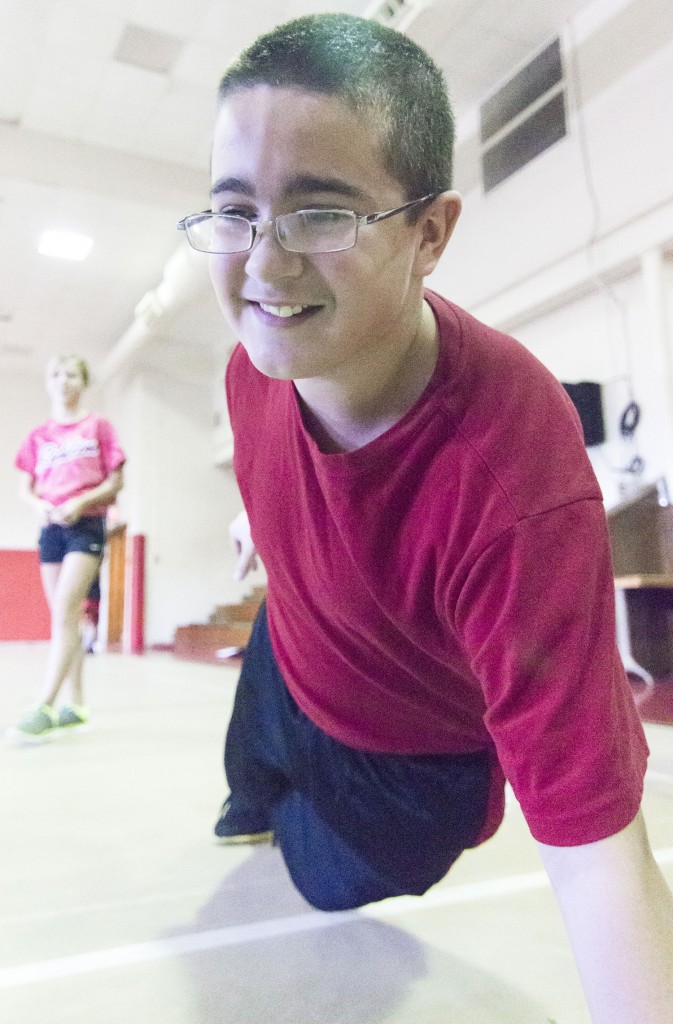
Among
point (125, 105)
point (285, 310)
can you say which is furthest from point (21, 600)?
point (285, 310)

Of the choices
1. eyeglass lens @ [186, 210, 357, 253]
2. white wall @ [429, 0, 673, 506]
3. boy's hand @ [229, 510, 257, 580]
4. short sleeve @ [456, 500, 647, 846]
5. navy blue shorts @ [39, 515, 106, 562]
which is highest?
white wall @ [429, 0, 673, 506]

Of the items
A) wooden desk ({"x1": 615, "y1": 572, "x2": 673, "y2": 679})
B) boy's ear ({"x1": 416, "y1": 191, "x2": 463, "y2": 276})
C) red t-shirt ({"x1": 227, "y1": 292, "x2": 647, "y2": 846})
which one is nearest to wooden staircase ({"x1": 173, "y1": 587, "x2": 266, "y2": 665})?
wooden desk ({"x1": 615, "y1": 572, "x2": 673, "y2": 679})

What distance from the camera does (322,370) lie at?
26.5 inches

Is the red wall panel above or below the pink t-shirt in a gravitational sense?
below

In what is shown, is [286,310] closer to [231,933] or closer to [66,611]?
[231,933]

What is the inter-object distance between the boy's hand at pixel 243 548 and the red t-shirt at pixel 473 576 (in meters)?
0.33

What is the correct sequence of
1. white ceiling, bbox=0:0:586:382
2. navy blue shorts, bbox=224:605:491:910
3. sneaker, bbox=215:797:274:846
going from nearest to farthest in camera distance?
navy blue shorts, bbox=224:605:491:910, sneaker, bbox=215:797:274:846, white ceiling, bbox=0:0:586:382

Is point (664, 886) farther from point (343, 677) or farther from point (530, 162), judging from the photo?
point (530, 162)

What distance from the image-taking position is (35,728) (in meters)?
2.24

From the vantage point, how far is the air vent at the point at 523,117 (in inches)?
175

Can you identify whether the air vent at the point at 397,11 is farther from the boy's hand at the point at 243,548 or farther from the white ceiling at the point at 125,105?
the boy's hand at the point at 243,548

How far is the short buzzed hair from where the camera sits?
62 centimetres

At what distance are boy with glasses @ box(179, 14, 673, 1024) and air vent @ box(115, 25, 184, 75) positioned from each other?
14.9 ft

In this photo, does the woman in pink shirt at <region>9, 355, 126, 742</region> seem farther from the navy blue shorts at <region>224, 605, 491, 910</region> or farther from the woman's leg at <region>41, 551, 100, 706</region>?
the navy blue shorts at <region>224, 605, 491, 910</region>
